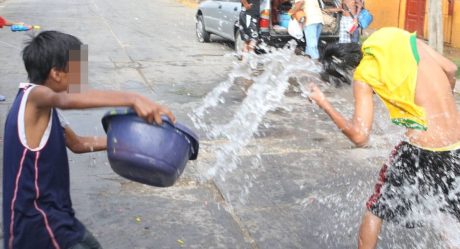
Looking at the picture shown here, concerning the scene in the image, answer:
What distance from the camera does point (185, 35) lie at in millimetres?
15945

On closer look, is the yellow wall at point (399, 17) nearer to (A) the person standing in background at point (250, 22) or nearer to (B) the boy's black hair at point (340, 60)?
(A) the person standing in background at point (250, 22)

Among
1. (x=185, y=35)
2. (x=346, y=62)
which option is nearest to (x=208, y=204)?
(x=346, y=62)

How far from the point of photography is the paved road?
416 cm

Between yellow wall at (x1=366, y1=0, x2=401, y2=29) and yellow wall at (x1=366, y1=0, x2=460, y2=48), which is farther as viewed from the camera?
yellow wall at (x1=366, y1=0, x2=401, y2=29)

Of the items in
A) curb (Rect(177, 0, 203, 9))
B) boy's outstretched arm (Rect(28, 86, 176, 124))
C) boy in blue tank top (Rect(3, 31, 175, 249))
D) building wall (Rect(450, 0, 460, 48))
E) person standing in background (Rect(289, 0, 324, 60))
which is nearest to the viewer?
boy's outstretched arm (Rect(28, 86, 176, 124))

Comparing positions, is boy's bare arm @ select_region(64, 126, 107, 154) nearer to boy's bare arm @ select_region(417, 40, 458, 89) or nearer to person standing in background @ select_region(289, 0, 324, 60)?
boy's bare arm @ select_region(417, 40, 458, 89)

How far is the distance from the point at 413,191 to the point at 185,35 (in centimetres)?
1324

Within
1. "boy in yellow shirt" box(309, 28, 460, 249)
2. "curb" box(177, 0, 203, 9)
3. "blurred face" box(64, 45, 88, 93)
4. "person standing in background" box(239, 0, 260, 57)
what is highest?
"blurred face" box(64, 45, 88, 93)

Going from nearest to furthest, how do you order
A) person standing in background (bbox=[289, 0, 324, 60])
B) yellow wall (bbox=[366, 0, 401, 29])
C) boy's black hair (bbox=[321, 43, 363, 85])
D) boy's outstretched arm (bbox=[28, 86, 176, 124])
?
boy's outstretched arm (bbox=[28, 86, 176, 124]), boy's black hair (bbox=[321, 43, 363, 85]), person standing in background (bbox=[289, 0, 324, 60]), yellow wall (bbox=[366, 0, 401, 29])

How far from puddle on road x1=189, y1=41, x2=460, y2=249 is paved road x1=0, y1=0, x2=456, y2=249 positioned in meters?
0.02

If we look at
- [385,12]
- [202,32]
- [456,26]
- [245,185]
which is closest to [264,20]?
[202,32]

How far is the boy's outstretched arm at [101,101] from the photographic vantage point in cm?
218

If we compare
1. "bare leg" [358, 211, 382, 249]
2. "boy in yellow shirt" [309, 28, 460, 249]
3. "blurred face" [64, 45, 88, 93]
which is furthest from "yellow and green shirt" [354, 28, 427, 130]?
"blurred face" [64, 45, 88, 93]

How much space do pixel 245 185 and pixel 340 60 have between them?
6.52 feet
